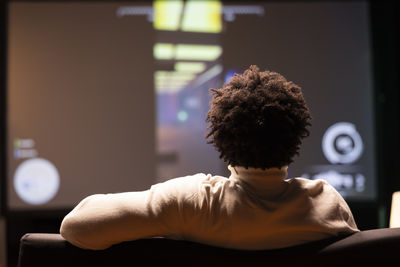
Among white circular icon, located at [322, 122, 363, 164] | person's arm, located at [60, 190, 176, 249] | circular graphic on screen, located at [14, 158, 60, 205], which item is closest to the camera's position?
person's arm, located at [60, 190, 176, 249]

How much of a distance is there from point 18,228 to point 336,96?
2.83 meters

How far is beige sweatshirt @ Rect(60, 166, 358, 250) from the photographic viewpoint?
2.16 ft

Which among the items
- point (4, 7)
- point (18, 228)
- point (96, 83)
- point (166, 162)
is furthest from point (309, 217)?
point (4, 7)

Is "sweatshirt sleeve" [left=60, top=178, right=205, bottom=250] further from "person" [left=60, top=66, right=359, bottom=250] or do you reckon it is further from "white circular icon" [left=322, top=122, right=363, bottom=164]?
"white circular icon" [left=322, top=122, right=363, bottom=164]

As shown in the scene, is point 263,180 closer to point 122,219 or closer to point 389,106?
point 122,219

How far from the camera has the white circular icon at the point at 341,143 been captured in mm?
3273

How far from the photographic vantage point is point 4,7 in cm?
324

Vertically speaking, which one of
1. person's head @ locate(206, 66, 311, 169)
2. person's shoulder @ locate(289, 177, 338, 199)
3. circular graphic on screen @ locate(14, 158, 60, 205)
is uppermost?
person's head @ locate(206, 66, 311, 169)

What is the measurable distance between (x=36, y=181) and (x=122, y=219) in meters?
2.77

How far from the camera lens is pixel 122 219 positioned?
652 millimetres

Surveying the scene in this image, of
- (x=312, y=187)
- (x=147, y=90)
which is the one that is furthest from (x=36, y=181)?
(x=312, y=187)

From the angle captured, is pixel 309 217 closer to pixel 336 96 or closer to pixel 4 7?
pixel 336 96

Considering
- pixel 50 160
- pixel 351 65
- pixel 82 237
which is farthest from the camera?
pixel 351 65

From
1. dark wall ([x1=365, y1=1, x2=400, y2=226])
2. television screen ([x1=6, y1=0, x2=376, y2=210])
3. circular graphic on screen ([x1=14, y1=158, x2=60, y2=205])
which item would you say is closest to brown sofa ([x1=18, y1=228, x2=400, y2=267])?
television screen ([x1=6, y1=0, x2=376, y2=210])
